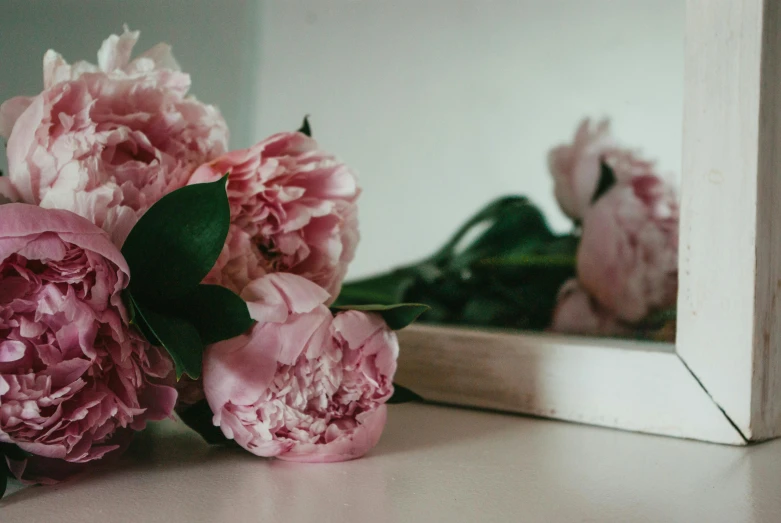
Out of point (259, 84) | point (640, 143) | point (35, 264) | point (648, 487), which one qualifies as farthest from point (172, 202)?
point (259, 84)

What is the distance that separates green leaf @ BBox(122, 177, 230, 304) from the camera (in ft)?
1.08

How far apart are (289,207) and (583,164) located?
357 mm

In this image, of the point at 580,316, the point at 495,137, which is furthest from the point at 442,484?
the point at 495,137

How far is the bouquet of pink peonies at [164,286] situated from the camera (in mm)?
296

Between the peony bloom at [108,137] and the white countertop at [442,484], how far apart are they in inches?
4.7

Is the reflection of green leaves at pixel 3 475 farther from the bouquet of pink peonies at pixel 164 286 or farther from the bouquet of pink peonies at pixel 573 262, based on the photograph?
the bouquet of pink peonies at pixel 573 262

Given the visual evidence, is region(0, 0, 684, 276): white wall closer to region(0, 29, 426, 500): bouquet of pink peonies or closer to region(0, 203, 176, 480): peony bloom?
region(0, 29, 426, 500): bouquet of pink peonies

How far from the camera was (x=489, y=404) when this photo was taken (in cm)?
51

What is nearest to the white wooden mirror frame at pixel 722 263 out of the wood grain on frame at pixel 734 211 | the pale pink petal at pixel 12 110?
the wood grain on frame at pixel 734 211

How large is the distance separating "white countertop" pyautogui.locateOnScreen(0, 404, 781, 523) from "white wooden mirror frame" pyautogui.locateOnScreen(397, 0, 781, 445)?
22 mm

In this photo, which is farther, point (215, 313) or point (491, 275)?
point (491, 275)

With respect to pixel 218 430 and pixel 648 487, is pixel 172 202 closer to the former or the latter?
pixel 218 430

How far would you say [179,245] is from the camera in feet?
1.08

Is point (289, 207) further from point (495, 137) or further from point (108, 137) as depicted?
point (495, 137)
